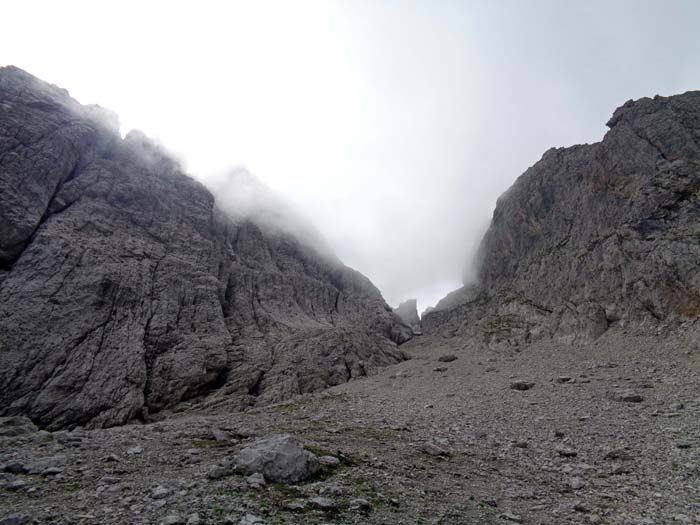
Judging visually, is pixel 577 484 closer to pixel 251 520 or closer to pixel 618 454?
pixel 618 454

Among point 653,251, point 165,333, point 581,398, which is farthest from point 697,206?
point 165,333

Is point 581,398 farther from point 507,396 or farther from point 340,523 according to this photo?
point 340,523

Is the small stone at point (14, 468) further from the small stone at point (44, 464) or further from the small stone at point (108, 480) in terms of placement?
the small stone at point (108, 480)

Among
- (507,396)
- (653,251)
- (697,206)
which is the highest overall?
(697,206)

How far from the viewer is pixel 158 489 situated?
10.9 metres

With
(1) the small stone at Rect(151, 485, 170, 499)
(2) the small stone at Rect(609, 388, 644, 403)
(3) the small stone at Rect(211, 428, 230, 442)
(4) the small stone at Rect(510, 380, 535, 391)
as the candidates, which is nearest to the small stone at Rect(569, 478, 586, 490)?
(2) the small stone at Rect(609, 388, 644, 403)

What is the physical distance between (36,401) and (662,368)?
4788cm

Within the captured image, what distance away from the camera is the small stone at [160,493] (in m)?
10.5

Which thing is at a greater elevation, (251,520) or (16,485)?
(16,485)

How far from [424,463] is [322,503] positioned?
679 cm

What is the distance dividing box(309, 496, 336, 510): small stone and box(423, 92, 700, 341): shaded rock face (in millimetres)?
A: 36273

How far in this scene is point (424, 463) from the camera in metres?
15.9

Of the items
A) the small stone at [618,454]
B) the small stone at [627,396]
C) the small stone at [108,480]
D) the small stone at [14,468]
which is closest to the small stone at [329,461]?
the small stone at [108,480]

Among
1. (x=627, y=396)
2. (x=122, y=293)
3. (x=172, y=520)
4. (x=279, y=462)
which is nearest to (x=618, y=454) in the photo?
(x=627, y=396)
